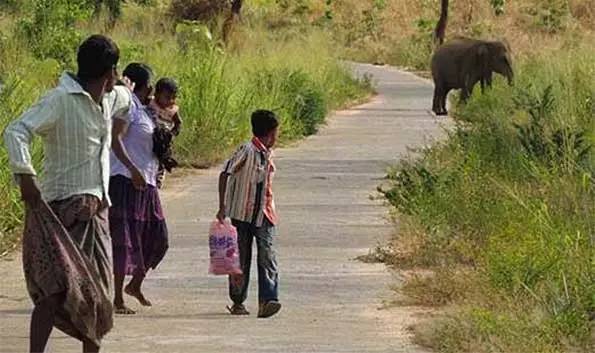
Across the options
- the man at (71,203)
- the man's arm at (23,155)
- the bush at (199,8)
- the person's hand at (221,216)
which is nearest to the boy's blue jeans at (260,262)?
the person's hand at (221,216)

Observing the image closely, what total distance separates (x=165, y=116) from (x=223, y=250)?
1.16 m

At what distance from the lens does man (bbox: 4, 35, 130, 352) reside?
809 cm

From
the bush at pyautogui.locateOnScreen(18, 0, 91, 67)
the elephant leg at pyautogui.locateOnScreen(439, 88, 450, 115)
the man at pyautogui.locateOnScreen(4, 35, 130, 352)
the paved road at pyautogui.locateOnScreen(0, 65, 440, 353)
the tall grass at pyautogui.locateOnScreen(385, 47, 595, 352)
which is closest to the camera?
the man at pyautogui.locateOnScreen(4, 35, 130, 352)

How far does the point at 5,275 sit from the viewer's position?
12180mm

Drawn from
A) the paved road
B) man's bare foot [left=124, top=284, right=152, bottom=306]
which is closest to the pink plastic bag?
the paved road

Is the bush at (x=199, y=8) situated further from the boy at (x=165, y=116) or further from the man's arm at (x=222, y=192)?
the man's arm at (x=222, y=192)

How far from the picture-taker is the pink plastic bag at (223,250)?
10523mm

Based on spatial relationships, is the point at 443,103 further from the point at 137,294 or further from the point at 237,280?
the point at 237,280

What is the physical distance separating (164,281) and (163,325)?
1942 millimetres

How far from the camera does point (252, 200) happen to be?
423 inches

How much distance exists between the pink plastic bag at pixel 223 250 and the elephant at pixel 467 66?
22.6m

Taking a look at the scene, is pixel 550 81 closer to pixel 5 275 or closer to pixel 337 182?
pixel 337 182

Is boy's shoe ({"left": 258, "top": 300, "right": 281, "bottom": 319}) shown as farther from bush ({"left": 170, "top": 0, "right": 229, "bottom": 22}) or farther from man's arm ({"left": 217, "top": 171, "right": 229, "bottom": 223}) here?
bush ({"left": 170, "top": 0, "right": 229, "bottom": 22})

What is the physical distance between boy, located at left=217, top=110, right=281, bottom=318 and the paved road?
0.26 metres
